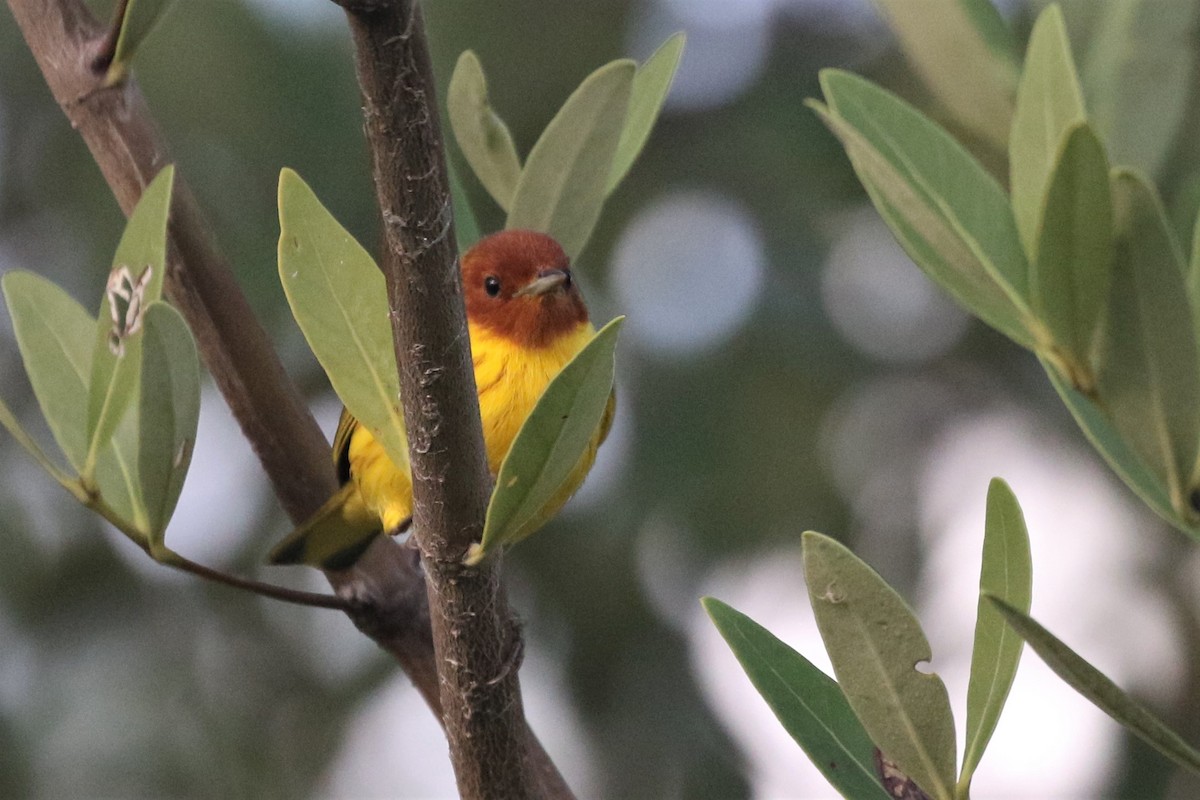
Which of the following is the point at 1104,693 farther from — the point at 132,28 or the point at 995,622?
the point at 132,28

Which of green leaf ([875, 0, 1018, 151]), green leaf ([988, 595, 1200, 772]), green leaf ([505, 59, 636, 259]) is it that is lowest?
green leaf ([988, 595, 1200, 772])

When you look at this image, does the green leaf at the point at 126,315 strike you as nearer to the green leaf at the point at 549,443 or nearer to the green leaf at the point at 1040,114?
the green leaf at the point at 549,443

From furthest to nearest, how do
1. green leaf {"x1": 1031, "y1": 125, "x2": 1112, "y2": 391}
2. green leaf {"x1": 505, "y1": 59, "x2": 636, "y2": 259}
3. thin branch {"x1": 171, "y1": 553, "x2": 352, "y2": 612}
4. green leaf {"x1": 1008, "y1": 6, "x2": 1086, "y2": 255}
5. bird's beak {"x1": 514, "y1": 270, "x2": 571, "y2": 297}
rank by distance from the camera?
bird's beak {"x1": 514, "y1": 270, "x2": 571, "y2": 297} < green leaf {"x1": 505, "y1": 59, "x2": 636, "y2": 259} < thin branch {"x1": 171, "y1": 553, "x2": 352, "y2": 612} < green leaf {"x1": 1008, "y1": 6, "x2": 1086, "y2": 255} < green leaf {"x1": 1031, "y1": 125, "x2": 1112, "y2": 391}

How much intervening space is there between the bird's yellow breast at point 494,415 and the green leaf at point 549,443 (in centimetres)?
107

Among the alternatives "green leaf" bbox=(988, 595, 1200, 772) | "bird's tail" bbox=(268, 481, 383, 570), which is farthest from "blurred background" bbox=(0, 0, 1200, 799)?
"green leaf" bbox=(988, 595, 1200, 772)

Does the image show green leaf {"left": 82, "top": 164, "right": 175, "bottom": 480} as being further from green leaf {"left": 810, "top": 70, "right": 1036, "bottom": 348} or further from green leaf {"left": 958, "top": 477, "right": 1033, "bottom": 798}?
green leaf {"left": 958, "top": 477, "right": 1033, "bottom": 798}

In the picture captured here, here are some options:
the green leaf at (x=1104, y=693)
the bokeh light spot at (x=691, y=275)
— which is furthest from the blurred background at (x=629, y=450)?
the green leaf at (x=1104, y=693)

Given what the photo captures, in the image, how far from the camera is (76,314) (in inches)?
68.4

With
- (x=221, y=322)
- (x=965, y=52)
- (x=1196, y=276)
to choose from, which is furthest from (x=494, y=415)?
(x=1196, y=276)

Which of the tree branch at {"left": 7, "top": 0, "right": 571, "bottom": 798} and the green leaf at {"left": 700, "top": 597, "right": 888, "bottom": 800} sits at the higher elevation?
the tree branch at {"left": 7, "top": 0, "right": 571, "bottom": 798}

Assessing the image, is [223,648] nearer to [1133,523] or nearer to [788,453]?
[788,453]

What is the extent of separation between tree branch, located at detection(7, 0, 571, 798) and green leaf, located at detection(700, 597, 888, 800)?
1.04 ft

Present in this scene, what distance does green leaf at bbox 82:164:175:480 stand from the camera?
148cm

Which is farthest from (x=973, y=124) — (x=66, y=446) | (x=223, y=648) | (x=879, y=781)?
(x=223, y=648)
